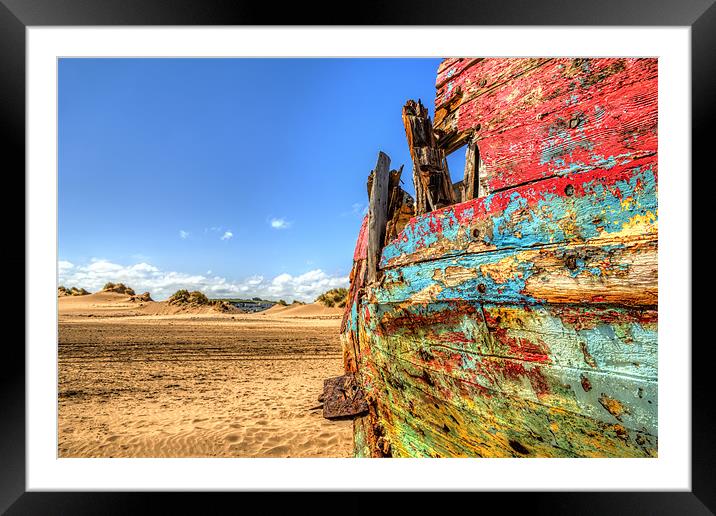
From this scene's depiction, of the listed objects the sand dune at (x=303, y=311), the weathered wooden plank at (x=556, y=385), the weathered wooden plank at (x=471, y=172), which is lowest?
the sand dune at (x=303, y=311)

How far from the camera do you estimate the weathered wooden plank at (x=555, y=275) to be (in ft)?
3.54

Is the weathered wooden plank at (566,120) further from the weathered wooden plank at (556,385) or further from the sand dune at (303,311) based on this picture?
the sand dune at (303,311)

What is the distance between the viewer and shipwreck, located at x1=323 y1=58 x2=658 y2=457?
1.13m

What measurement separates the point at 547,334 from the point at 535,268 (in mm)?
255

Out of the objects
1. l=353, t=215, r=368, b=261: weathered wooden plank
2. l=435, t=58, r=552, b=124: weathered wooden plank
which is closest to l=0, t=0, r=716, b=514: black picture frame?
l=435, t=58, r=552, b=124: weathered wooden plank

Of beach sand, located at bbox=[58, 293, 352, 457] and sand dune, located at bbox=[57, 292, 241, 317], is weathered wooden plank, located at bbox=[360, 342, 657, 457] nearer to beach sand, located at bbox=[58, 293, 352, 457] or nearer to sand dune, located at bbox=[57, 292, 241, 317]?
beach sand, located at bbox=[58, 293, 352, 457]

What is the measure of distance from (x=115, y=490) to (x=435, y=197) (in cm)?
229

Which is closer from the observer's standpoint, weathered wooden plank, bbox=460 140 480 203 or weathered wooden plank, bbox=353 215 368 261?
weathered wooden plank, bbox=460 140 480 203

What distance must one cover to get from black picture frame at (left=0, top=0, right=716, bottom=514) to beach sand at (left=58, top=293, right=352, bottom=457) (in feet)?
6.65

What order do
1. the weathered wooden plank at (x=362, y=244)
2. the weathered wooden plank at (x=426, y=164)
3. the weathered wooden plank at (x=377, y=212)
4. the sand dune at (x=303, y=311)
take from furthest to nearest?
the sand dune at (x=303, y=311) < the weathered wooden plank at (x=362, y=244) < the weathered wooden plank at (x=377, y=212) < the weathered wooden plank at (x=426, y=164)

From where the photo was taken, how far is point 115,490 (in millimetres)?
1656

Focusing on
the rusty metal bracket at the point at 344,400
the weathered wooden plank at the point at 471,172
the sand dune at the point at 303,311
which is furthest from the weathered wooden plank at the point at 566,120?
the sand dune at the point at 303,311
